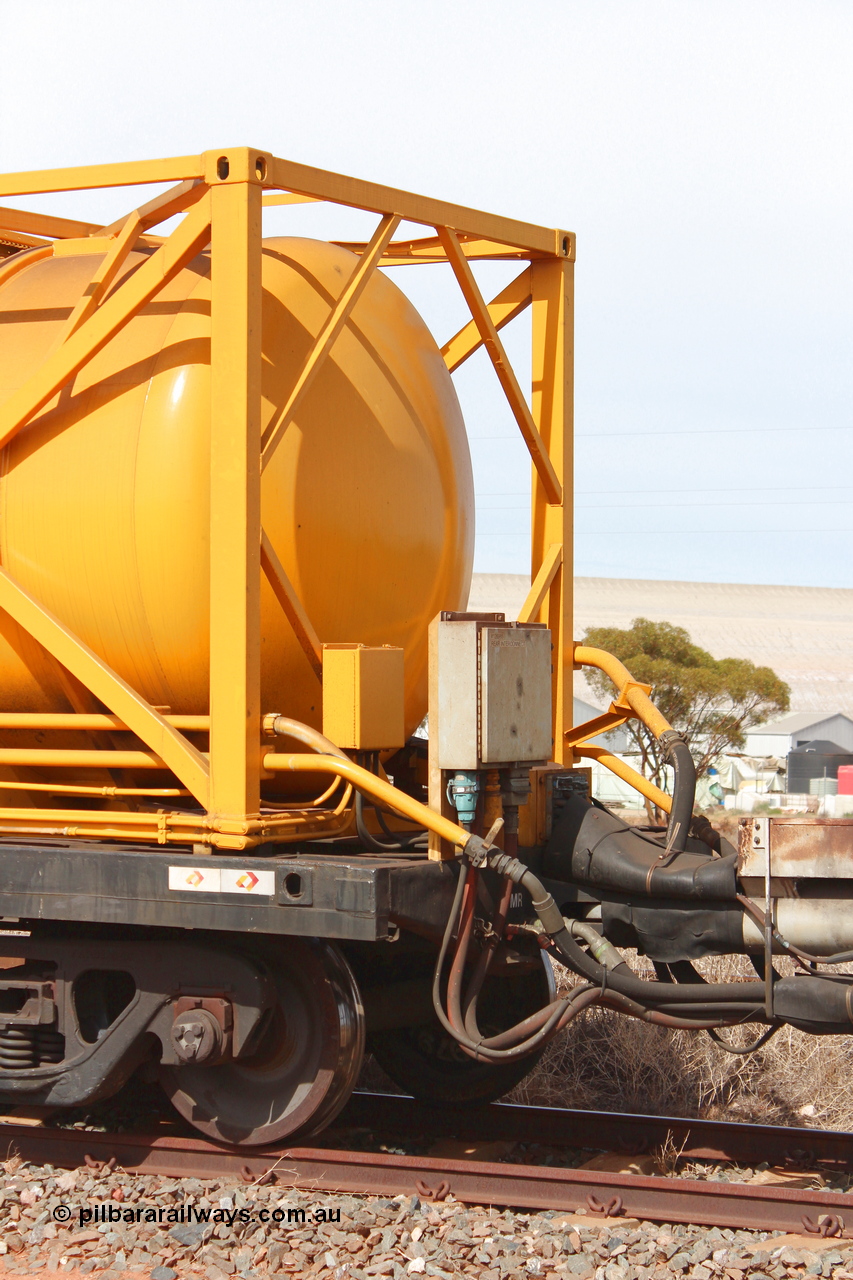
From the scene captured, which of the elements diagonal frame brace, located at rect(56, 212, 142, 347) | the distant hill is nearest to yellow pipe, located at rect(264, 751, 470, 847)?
diagonal frame brace, located at rect(56, 212, 142, 347)

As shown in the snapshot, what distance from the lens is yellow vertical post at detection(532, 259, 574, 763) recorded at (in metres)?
6.59

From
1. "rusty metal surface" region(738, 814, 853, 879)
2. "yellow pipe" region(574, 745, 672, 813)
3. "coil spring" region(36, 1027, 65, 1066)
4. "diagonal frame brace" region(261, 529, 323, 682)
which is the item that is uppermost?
"diagonal frame brace" region(261, 529, 323, 682)

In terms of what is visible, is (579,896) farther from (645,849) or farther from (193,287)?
(193,287)

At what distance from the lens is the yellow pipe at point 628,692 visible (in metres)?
6.06

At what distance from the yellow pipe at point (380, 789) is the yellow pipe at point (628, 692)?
4.27 feet

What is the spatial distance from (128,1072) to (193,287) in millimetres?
3168

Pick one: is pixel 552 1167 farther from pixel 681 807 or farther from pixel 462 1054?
pixel 681 807

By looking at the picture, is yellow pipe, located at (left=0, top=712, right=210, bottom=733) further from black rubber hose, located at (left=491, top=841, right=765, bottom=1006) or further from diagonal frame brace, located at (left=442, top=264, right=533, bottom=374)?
diagonal frame brace, located at (left=442, top=264, right=533, bottom=374)

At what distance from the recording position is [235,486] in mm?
5016

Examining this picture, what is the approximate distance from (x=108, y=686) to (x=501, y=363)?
243cm

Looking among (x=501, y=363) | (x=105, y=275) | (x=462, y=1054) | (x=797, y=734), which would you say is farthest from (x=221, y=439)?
(x=797, y=734)

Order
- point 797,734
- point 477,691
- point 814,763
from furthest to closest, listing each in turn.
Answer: point 797,734, point 814,763, point 477,691

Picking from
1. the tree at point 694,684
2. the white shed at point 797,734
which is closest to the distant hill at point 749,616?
the white shed at point 797,734

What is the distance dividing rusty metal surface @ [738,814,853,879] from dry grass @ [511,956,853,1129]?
1.86 m
